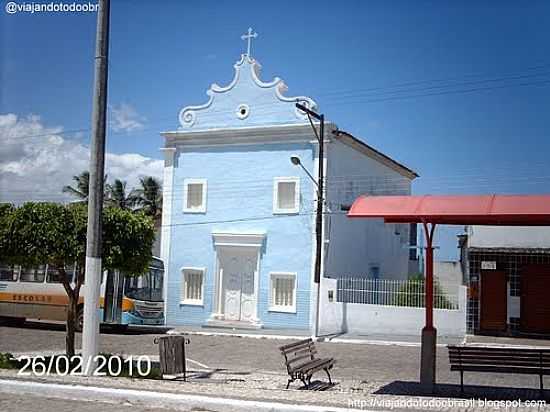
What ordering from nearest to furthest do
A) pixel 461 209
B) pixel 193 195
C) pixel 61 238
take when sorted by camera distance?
pixel 461 209, pixel 61 238, pixel 193 195

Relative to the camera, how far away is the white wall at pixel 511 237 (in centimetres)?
A: 2320

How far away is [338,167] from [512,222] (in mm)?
15196

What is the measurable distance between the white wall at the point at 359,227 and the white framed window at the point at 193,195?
206 inches

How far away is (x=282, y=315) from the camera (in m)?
26.3

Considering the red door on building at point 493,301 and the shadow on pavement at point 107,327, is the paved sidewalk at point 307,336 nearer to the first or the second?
the shadow on pavement at point 107,327

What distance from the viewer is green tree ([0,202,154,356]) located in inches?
542

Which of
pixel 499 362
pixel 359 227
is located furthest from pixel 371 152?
pixel 499 362

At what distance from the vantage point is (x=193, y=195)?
2867 cm

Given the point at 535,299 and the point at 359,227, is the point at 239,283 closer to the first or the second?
the point at 359,227

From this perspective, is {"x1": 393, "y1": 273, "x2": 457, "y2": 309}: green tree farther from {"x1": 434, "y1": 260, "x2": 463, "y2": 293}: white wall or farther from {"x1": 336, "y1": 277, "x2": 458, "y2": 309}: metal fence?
{"x1": 434, "y1": 260, "x2": 463, "y2": 293}: white wall

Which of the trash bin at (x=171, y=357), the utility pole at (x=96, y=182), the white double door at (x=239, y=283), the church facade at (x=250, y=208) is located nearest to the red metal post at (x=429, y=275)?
the trash bin at (x=171, y=357)

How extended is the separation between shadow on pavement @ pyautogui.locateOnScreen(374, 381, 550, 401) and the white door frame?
14.2 m

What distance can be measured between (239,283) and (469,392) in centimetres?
1619

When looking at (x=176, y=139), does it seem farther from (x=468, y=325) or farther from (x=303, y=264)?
(x=468, y=325)
